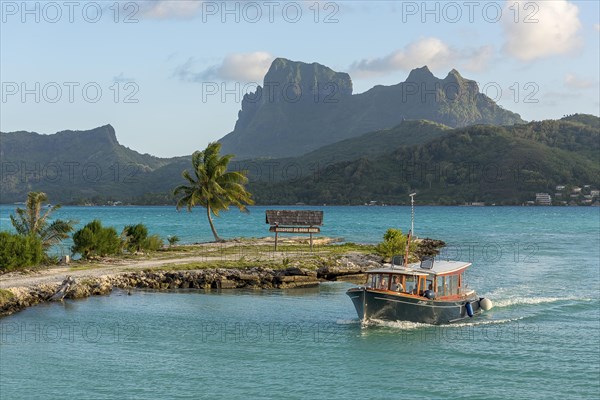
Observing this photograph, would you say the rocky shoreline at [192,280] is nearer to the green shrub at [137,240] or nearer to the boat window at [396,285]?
the green shrub at [137,240]

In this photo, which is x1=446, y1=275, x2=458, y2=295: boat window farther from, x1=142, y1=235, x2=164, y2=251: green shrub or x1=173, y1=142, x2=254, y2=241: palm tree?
x1=173, y1=142, x2=254, y2=241: palm tree

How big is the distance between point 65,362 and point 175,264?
2252cm

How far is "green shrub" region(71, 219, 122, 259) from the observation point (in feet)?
174

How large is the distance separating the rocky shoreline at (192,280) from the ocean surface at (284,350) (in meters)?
1.24

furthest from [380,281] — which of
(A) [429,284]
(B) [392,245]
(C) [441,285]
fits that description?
(B) [392,245]

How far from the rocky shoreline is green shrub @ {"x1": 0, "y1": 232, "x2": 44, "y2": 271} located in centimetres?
497

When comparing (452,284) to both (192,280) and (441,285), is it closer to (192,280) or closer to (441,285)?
(441,285)

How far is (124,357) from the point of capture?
92.6 feet

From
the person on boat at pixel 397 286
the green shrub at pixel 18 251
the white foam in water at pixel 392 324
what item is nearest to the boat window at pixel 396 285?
the person on boat at pixel 397 286

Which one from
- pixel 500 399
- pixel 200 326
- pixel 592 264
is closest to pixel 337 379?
pixel 500 399

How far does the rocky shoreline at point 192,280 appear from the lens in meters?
39.8

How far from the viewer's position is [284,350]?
2947 cm

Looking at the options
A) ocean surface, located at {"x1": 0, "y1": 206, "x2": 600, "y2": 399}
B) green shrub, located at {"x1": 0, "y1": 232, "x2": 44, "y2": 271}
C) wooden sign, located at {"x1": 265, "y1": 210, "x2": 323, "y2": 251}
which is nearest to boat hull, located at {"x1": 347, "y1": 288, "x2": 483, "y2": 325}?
ocean surface, located at {"x1": 0, "y1": 206, "x2": 600, "y2": 399}

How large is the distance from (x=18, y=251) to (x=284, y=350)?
75.9 ft
